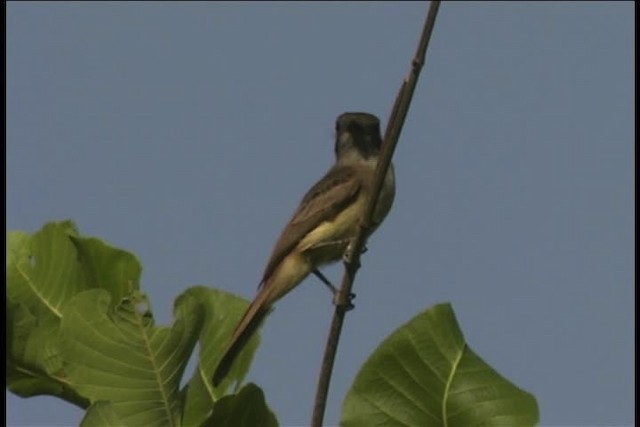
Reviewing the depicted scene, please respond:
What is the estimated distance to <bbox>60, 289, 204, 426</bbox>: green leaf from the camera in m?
3.45

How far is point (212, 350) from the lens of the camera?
3840 mm

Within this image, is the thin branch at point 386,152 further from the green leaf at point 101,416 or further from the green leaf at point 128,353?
the green leaf at point 101,416

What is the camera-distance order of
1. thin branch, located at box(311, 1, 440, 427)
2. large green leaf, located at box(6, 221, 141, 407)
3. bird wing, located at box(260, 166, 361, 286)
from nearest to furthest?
thin branch, located at box(311, 1, 440, 427)
large green leaf, located at box(6, 221, 141, 407)
bird wing, located at box(260, 166, 361, 286)

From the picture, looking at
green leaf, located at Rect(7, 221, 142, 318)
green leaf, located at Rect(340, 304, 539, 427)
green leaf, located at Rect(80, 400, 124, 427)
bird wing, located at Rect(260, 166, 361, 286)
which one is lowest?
green leaf, located at Rect(80, 400, 124, 427)

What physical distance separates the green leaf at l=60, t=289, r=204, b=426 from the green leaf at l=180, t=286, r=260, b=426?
10cm

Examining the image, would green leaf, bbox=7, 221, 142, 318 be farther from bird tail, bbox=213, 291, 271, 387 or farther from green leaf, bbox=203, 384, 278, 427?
green leaf, bbox=203, 384, 278, 427

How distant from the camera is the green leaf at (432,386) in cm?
330

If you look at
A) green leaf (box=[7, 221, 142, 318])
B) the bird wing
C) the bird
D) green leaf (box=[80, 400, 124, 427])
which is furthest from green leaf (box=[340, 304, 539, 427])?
the bird wing

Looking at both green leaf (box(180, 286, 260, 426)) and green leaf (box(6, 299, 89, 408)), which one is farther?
green leaf (box(180, 286, 260, 426))

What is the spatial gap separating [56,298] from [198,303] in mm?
514

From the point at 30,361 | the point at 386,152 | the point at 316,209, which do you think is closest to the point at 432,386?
the point at 386,152

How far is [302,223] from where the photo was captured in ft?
20.5

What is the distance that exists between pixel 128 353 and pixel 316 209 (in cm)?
292

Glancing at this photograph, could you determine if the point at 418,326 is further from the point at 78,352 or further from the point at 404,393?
the point at 78,352
